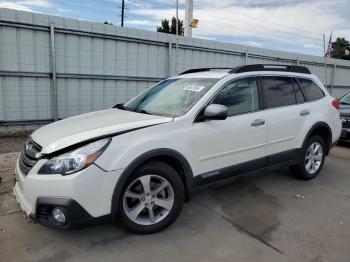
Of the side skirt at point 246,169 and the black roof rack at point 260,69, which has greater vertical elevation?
the black roof rack at point 260,69

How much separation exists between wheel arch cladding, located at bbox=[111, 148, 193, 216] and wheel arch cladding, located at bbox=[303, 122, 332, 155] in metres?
2.33

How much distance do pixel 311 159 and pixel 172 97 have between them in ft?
8.68

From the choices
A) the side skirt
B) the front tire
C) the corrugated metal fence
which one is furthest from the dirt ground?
the corrugated metal fence

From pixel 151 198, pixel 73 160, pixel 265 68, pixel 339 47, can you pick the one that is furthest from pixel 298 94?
pixel 339 47

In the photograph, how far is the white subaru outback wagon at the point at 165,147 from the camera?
2.96 m

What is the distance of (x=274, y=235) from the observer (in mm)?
3488

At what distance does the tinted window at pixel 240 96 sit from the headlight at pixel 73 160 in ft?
5.12

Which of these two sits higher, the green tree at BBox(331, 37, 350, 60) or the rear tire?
the green tree at BBox(331, 37, 350, 60)

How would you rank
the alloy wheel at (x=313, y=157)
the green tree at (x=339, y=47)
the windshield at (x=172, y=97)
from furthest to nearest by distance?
the green tree at (x=339, y=47), the alloy wheel at (x=313, y=157), the windshield at (x=172, y=97)

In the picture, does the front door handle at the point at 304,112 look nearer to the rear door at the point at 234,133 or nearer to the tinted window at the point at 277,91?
the tinted window at the point at 277,91

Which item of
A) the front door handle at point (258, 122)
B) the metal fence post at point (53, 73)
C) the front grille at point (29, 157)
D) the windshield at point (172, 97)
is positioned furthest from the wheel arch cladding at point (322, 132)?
the metal fence post at point (53, 73)

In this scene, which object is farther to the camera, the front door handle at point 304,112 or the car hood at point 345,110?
the car hood at point 345,110

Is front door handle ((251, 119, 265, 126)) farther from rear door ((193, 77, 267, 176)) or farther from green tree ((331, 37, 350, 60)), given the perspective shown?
green tree ((331, 37, 350, 60))

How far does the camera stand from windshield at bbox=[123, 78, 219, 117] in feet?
12.7
